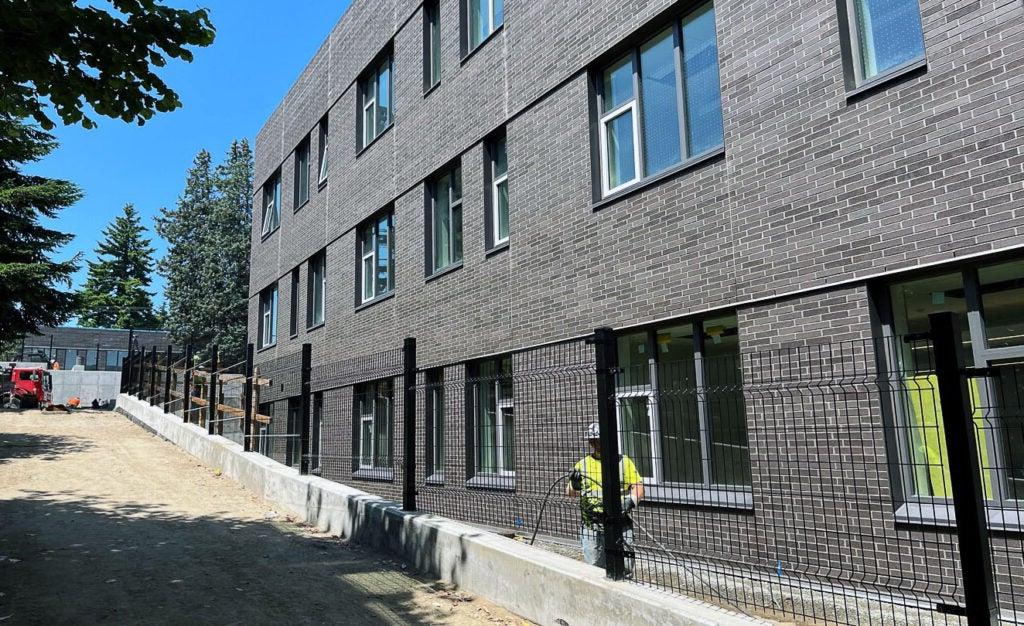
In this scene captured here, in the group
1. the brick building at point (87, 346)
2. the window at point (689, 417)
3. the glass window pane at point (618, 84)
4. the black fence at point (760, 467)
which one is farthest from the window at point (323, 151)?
the brick building at point (87, 346)

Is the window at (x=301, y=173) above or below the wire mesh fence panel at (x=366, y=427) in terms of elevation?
above

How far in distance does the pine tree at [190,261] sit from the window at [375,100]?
32889 millimetres

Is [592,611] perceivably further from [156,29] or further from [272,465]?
[272,465]

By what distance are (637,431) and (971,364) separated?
312cm

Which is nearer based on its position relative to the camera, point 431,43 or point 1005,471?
point 1005,471

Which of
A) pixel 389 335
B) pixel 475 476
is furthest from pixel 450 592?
pixel 389 335

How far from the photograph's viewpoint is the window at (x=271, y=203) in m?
22.3

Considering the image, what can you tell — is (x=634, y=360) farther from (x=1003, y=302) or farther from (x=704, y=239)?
(x=1003, y=302)

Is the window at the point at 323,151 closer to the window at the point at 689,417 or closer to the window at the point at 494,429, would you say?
the window at the point at 494,429

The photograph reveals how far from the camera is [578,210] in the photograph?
969 cm

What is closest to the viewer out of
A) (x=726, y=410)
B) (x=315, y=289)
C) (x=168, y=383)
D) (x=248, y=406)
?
(x=726, y=410)

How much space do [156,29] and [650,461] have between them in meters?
5.99

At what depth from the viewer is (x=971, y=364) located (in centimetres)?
568

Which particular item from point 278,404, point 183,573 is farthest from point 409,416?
point 278,404
